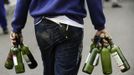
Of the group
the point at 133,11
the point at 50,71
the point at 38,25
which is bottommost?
the point at 133,11

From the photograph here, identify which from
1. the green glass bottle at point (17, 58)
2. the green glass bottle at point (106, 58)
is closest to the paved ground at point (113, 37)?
the green glass bottle at point (17, 58)

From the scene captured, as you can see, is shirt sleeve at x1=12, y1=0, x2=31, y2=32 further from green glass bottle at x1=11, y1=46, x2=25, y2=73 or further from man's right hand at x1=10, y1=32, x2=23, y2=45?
green glass bottle at x1=11, y1=46, x2=25, y2=73

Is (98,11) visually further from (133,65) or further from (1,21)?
(1,21)

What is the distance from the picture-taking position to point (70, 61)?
3.55 metres

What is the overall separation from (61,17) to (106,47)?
1.57 feet

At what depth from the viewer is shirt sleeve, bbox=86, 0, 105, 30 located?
350 centimetres

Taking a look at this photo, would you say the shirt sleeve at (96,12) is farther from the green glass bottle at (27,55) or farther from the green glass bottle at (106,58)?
the green glass bottle at (27,55)

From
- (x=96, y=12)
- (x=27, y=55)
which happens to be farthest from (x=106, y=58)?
(x=27, y=55)

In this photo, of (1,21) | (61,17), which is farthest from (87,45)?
(61,17)

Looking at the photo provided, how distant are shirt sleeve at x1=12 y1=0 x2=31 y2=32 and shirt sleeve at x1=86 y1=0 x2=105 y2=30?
0.48 metres

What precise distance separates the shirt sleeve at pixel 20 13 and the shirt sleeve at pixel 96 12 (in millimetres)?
480

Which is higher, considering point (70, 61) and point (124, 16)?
point (70, 61)

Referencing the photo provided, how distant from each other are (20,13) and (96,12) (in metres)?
0.60

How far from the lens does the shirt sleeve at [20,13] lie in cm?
360
